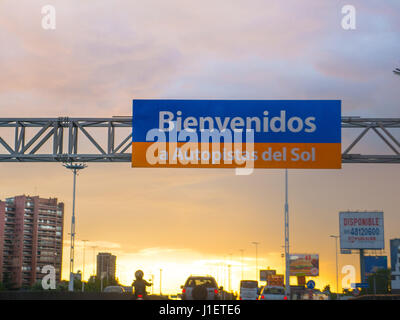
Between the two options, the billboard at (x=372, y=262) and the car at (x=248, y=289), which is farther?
the billboard at (x=372, y=262)

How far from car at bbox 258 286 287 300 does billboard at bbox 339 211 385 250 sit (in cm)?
7959

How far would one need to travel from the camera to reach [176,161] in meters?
27.0

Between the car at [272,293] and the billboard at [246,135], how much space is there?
869 cm

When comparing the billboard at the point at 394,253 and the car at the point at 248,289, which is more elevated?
the billboard at the point at 394,253

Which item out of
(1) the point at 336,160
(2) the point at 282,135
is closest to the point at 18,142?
(2) the point at 282,135

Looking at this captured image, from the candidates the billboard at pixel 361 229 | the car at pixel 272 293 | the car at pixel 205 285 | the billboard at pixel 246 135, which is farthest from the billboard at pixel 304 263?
the billboard at pixel 246 135

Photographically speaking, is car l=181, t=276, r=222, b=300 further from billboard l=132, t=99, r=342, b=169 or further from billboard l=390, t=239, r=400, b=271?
billboard l=390, t=239, r=400, b=271

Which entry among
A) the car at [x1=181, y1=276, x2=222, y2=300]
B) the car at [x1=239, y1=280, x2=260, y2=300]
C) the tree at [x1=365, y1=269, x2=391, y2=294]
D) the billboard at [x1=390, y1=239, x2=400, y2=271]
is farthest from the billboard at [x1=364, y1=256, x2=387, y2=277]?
the car at [x1=181, y1=276, x2=222, y2=300]

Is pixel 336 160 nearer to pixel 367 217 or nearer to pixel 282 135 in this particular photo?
pixel 282 135

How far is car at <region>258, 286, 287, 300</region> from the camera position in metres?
32.9

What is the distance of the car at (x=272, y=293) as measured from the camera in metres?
32.9

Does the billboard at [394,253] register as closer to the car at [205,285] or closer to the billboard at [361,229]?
the billboard at [361,229]
